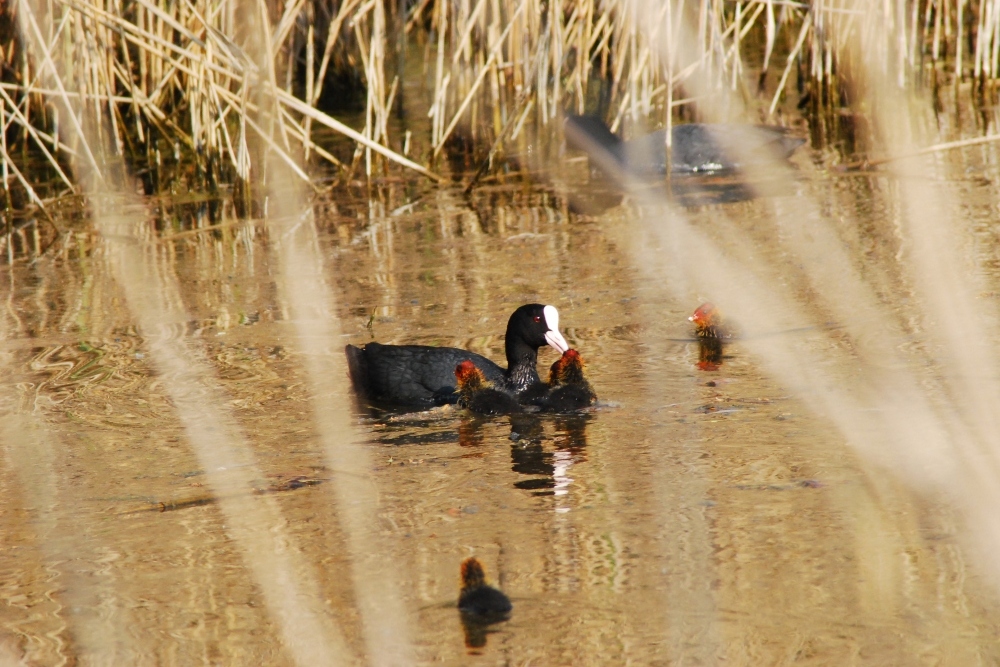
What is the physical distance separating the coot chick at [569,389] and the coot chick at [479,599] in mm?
1419

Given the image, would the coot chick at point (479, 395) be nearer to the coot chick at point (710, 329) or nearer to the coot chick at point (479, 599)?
the coot chick at point (710, 329)

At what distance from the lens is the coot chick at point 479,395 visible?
14.5 ft

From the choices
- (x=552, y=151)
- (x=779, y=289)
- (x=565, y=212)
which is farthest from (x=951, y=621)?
(x=552, y=151)

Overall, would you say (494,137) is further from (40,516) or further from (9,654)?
(9,654)

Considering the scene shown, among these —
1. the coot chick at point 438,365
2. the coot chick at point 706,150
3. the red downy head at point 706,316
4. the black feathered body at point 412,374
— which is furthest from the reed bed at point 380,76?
the black feathered body at point 412,374

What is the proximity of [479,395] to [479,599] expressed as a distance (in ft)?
5.25

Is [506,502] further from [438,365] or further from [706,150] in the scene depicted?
[706,150]

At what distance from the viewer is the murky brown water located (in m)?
2.86

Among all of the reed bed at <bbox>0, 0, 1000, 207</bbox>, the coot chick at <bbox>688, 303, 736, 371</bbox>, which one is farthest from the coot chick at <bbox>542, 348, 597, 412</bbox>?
the reed bed at <bbox>0, 0, 1000, 207</bbox>

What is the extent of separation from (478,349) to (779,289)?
137cm

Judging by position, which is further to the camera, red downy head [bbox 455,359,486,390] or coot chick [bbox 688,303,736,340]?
coot chick [bbox 688,303,736,340]

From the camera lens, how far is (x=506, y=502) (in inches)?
141

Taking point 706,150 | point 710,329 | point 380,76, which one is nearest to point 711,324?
point 710,329

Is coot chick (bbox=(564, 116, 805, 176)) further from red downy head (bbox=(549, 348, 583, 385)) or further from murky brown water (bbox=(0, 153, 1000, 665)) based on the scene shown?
red downy head (bbox=(549, 348, 583, 385))
